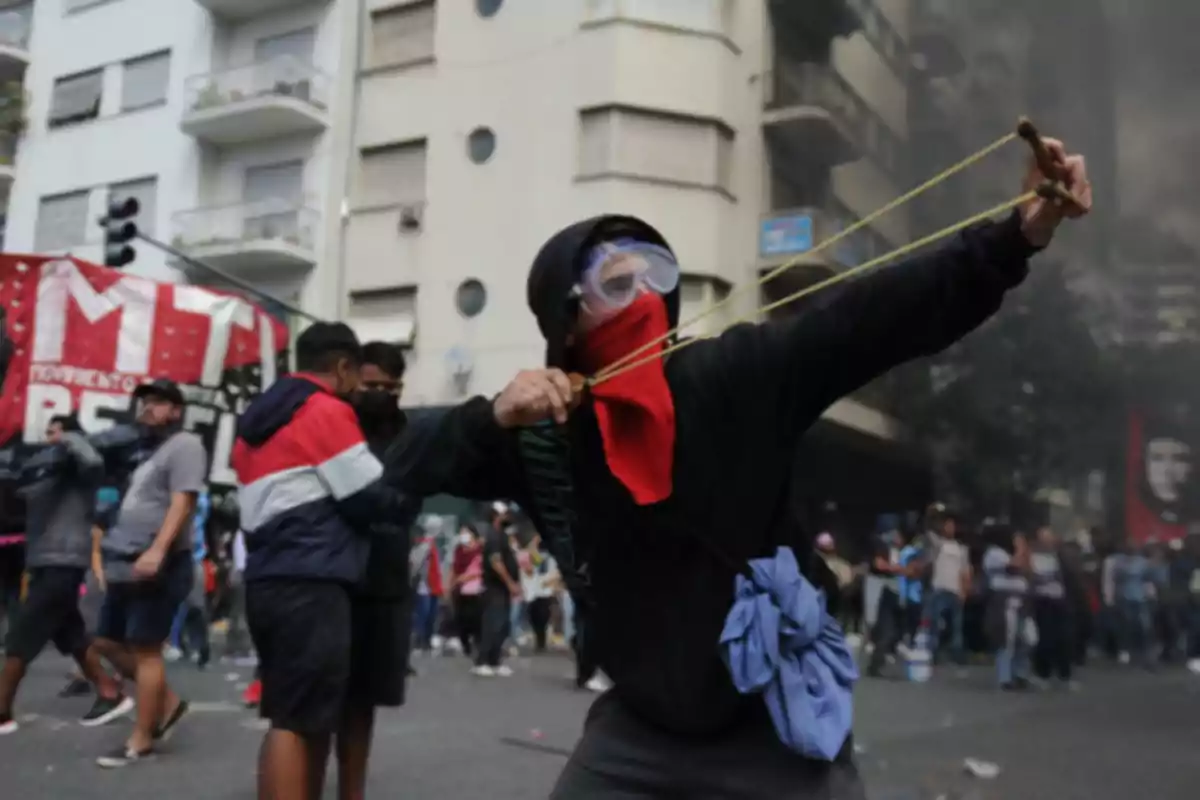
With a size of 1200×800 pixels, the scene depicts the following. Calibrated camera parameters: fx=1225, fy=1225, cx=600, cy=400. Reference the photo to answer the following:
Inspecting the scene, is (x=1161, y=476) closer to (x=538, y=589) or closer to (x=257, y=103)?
(x=538, y=589)

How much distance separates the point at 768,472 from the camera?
1719 millimetres

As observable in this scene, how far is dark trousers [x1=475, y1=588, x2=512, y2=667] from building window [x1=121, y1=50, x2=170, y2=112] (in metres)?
13.5

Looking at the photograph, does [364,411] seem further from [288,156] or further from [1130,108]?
[288,156]

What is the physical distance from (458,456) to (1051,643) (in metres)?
5.06

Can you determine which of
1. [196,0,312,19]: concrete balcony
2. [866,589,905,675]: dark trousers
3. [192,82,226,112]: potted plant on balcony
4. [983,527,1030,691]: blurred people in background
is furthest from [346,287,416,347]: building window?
[983,527,1030,691]: blurred people in background

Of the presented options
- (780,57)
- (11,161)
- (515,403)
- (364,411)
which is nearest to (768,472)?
(515,403)

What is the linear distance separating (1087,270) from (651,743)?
114 inches

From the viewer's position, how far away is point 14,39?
71.6ft

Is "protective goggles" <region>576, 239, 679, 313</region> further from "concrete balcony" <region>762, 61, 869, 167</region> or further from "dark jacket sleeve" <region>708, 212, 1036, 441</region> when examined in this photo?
"concrete balcony" <region>762, 61, 869, 167</region>

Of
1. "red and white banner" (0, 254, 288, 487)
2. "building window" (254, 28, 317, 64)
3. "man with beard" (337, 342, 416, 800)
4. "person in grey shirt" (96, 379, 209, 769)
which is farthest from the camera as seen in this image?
"building window" (254, 28, 317, 64)

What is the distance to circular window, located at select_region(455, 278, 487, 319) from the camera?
14750 millimetres

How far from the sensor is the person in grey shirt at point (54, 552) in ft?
16.1

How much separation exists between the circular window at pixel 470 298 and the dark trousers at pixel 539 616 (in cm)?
436

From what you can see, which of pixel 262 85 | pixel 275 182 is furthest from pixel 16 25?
pixel 275 182
